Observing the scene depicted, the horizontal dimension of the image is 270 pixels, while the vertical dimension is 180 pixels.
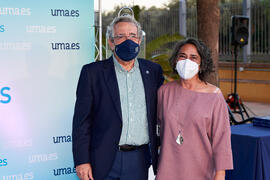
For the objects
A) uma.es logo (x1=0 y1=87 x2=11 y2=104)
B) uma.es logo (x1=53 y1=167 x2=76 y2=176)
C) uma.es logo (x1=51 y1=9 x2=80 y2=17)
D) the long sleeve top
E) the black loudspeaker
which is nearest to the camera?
the long sleeve top

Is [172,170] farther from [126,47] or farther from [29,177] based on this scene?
[29,177]

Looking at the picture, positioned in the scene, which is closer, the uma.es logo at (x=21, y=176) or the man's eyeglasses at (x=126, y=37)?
the man's eyeglasses at (x=126, y=37)

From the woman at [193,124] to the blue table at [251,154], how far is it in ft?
3.27

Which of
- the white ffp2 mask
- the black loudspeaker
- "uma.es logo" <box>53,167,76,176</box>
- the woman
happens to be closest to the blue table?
the woman

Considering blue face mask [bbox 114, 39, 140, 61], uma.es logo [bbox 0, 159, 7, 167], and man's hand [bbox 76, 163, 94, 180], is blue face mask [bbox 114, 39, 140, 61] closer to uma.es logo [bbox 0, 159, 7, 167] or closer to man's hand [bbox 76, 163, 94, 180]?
man's hand [bbox 76, 163, 94, 180]

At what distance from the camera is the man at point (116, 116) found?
2.29m

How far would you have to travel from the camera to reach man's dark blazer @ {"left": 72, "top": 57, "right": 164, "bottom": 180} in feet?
7.48

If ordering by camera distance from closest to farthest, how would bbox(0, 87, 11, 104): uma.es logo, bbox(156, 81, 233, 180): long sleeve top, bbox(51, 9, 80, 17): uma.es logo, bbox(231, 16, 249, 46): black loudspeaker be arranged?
1. bbox(156, 81, 233, 180): long sleeve top
2. bbox(0, 87, 11, 104): uma.es logo
3. bbox(51, 9, 80, 17): uma.es logo
4. bbox(231, 16, 249, 46): black loudspeaker

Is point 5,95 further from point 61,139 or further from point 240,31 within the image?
point 240,31

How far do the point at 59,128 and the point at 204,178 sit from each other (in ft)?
4.95

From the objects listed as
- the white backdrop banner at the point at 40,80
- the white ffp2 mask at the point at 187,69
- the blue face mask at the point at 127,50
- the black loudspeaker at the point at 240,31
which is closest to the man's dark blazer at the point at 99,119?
the blue face mask at the point at 127,50

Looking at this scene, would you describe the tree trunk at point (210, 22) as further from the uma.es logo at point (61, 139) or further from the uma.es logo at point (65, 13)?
the uma.es logo at point (61, 139)

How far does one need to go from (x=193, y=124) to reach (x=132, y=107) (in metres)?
0.37

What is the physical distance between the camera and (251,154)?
3.22m
